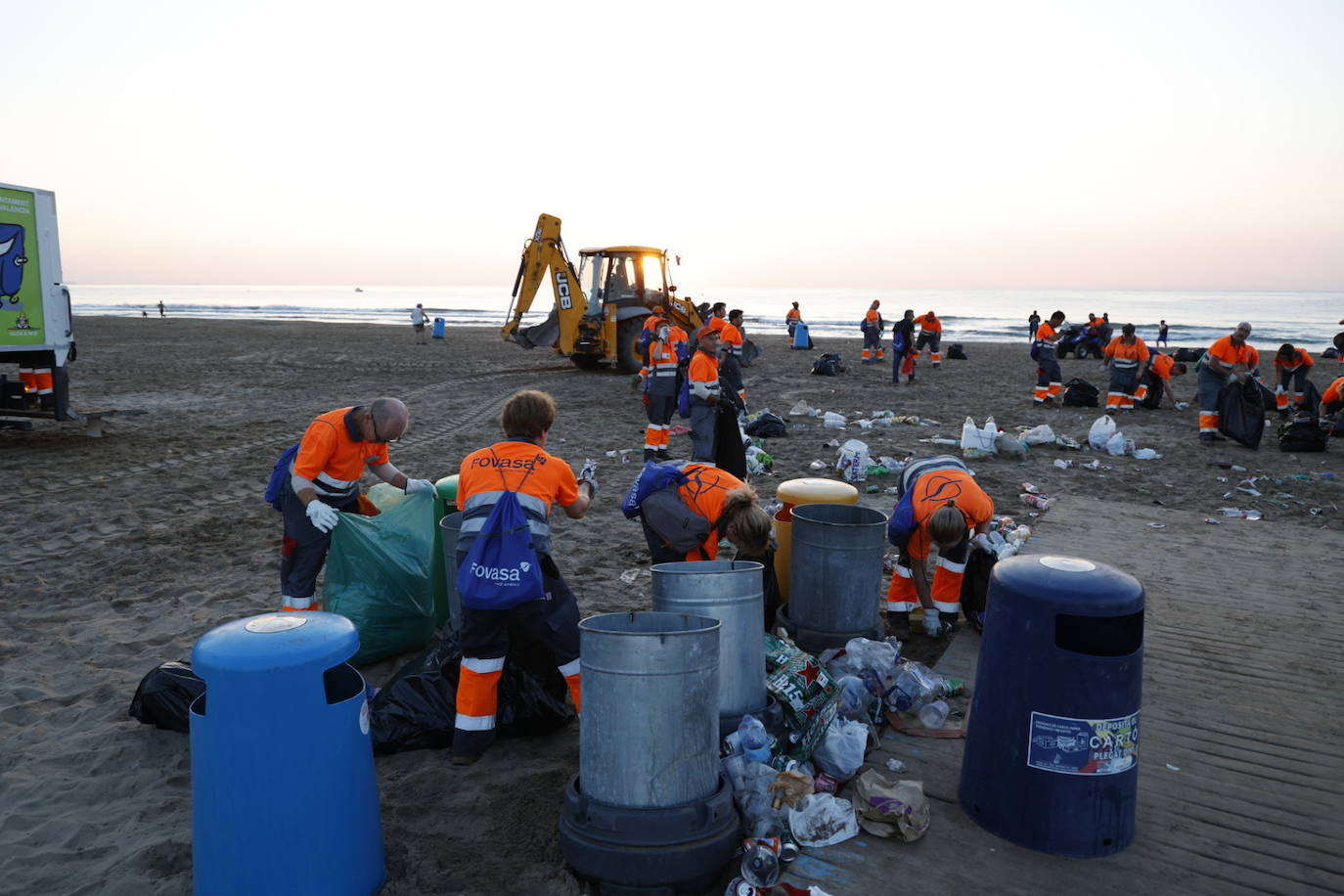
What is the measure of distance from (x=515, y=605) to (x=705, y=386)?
16.1 feet

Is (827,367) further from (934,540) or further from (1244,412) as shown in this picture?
(934,540)

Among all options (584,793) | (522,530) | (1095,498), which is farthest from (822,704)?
(1095,498)

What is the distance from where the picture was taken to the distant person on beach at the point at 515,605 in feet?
11.2

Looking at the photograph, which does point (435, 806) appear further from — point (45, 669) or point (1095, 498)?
point (1095, 498)

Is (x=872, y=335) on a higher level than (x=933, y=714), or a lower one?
higher

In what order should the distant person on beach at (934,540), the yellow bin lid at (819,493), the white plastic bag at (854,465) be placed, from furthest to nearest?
the white plastic bag at (854,465)
the yellow bin lid at (819,493)
the distant person on beach at (934,540)

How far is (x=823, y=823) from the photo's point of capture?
115 inches

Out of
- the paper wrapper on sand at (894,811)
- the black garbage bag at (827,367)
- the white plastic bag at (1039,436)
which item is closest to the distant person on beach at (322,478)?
the paper wrapper on sand at (894,811)

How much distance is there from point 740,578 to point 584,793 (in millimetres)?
996

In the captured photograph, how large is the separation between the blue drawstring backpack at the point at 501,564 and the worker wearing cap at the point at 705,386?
184 inches

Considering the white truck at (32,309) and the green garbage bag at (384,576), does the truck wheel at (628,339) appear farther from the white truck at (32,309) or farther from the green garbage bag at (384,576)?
the green garbage bag at (384,576)

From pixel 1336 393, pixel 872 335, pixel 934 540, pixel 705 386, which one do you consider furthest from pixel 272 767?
pixel 872 335

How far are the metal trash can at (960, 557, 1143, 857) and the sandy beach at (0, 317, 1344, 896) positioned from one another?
1.63 m

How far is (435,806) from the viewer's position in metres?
3.25
